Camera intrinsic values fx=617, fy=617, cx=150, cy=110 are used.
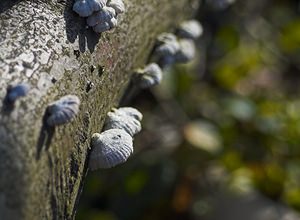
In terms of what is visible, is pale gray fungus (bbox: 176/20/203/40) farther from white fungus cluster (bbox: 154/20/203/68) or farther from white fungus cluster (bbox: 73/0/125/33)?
white fungus cluster (bbox: 73/0/125/33)

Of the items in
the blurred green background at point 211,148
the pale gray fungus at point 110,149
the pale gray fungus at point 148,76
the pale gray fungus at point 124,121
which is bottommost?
the blurred green background at point 211,148

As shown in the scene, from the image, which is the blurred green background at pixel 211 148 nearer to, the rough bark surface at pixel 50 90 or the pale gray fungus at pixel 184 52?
the pale gray fungus at pixel 184 52

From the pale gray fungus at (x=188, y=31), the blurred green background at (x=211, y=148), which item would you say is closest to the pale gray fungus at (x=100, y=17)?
the pale gray fungus at (x=188, y=31)

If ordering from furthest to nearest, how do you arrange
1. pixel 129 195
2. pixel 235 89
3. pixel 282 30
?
pixel 282 30 < pixel 235 89 < pixel 129 195

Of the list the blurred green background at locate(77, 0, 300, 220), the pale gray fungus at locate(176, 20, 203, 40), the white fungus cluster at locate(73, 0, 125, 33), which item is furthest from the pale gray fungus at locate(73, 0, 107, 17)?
the blurred green background at locate(77, 0, 300, 220)

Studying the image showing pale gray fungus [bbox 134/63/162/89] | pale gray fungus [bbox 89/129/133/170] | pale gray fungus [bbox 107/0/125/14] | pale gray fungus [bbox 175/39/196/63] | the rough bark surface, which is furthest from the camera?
pale gray fungus [bbox 175/39/196/63]

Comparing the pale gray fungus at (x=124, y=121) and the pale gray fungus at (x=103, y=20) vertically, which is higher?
the pale gray fungus at (x=103, y=20)

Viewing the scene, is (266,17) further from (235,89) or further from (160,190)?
(160,190)

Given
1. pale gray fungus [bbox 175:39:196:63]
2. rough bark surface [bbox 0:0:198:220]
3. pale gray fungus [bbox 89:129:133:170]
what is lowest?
pale gray fungus [bbox 175:39:196:63]

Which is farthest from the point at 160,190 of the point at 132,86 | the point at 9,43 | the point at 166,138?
the point at 9,43
